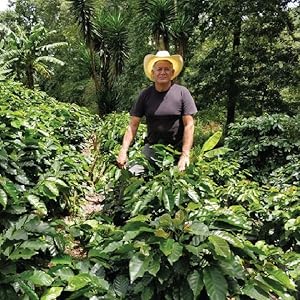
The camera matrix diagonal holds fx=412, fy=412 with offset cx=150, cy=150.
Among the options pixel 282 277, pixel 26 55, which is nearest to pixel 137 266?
pixel 282 277

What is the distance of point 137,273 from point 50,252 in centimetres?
79

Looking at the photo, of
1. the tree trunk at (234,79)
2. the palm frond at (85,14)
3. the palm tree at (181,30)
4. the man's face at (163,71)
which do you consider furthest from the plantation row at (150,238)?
the palm frond at (85,14)

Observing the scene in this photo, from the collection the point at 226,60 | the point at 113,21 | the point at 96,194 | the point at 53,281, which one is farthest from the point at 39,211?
the point at 113,21

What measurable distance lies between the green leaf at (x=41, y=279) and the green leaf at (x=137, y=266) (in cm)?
49

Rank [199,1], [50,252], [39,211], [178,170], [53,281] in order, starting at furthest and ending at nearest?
1. [199,1]
2. [178,170]
3. [39,211]
4. [50,252]
5. [53,281]

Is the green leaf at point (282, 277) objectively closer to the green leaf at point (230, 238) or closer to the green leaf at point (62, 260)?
the green leaf at point (230, 238)

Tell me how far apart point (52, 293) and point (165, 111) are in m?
2.00

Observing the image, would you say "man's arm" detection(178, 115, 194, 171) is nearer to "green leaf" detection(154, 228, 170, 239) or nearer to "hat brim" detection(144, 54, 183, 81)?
"hat brim" detection(144, 54, 183, 81)

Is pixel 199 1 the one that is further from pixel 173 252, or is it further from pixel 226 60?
pixel 173 252

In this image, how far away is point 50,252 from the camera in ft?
9.35

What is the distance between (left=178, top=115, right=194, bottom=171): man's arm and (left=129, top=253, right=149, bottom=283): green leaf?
4.07 feet

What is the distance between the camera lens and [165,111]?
3.85 meters

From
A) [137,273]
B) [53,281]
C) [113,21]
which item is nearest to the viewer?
[137,273]

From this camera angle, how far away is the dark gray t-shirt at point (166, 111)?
12.6 feet
